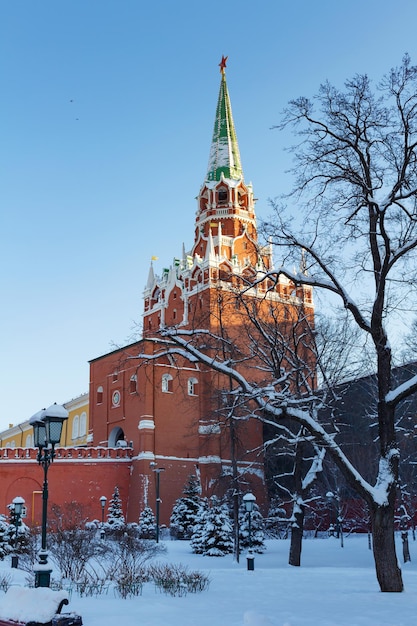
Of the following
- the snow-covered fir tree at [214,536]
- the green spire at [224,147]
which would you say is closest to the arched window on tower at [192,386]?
the snow-covered fir tree at [214,536]

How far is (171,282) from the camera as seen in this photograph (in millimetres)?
50531

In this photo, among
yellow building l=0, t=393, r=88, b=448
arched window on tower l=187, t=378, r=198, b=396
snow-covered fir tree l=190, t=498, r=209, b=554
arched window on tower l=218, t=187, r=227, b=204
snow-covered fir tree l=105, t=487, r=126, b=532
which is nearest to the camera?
snow-covered fir tree l=190, t=498, r=209, b=554

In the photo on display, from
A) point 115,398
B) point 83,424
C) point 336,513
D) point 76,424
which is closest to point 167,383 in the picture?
point 115,398

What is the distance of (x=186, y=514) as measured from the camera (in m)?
35.9

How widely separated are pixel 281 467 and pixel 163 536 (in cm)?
939

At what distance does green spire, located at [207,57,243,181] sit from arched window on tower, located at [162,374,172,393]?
16846 millimetres

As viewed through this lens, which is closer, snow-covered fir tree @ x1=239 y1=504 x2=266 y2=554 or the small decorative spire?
snow-covered fir tree @ x1=239 y1=504 x2=266 y2=554

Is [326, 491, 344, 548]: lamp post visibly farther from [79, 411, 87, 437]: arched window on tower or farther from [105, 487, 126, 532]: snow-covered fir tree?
[79, 411, 87, 437]: arched window on tower

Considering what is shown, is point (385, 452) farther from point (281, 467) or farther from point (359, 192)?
point (281, 467)

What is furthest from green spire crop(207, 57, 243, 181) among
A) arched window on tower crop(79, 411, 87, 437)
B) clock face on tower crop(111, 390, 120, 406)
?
arched window on tower crop(79, 411, 87, 437)

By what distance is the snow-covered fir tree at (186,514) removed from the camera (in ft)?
117

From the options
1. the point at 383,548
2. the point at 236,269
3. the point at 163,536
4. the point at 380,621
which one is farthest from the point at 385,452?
the point at 236,269

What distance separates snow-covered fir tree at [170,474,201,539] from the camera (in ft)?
117

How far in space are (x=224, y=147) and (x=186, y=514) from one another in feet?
94.9
